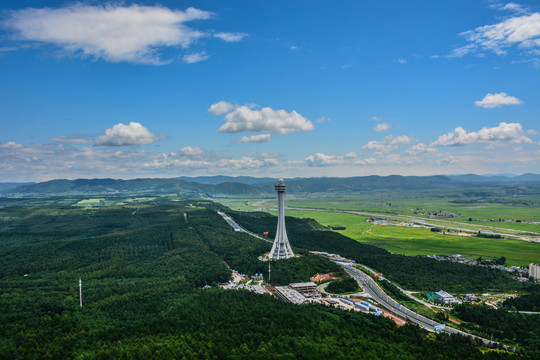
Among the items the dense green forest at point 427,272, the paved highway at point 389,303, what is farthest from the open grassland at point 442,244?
the paved highway at point 389,303

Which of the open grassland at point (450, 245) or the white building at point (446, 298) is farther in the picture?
the open grassland at point (450, 245)

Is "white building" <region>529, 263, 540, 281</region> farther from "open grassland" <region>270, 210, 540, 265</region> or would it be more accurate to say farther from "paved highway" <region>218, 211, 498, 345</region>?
"paved highway" <region>218, 211, 498, 345</region>

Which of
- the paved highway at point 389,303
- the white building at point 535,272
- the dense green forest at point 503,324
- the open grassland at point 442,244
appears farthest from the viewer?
the open grassland at point 442,244

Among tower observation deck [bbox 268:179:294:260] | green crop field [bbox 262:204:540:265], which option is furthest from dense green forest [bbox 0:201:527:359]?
green crop field [bbox 262:204:540:265]

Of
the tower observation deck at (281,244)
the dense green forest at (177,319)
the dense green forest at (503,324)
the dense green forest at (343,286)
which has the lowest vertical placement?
the dense green forest at (503,324)

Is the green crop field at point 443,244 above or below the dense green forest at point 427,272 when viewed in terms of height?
below

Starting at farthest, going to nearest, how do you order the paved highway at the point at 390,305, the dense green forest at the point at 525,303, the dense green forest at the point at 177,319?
the dense green forest at the point at 525,303 < the paved highway at the point at 390,305 < the dense green forest at the point at 177,319

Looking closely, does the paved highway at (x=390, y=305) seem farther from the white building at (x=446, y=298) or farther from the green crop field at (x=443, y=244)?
the green crop field at (x=443, y=244)

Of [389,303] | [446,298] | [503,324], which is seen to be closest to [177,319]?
[389,303]
